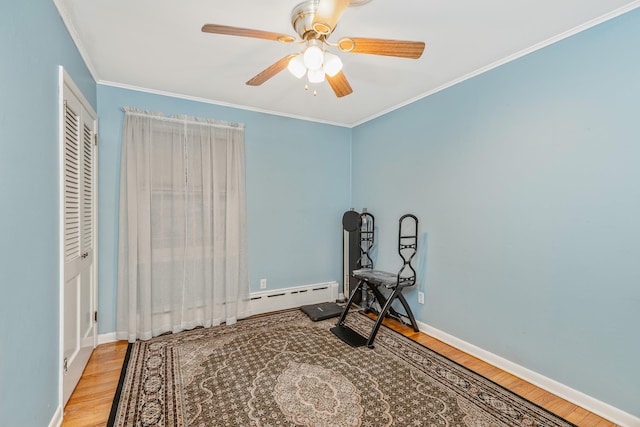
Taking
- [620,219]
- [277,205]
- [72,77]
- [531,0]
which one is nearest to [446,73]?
[531,0]

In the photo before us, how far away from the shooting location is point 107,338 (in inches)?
114

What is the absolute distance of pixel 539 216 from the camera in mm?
2248

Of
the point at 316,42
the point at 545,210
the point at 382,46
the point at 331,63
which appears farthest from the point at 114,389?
the point at 545,210

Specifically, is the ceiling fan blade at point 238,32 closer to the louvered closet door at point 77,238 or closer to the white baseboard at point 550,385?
the louvered closet door at point 77,238

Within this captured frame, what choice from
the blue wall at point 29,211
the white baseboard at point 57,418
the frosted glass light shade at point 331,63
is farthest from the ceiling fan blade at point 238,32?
the white baseboard at point 57,418

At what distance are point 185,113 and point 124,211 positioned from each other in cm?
118

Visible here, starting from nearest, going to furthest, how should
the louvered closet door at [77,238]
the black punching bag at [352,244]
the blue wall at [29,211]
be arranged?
the blue wall at [29,211], the louvered closet door at [77,238], the black punching bag at [352,244]

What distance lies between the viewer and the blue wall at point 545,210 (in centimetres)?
186

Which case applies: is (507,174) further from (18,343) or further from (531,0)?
(18,343)

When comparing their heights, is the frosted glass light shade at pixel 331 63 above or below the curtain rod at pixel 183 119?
below

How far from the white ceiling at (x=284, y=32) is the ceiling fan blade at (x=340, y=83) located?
11.3 inches

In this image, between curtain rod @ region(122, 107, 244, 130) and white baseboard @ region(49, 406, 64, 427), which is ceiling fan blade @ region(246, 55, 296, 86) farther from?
white baseboard @ region(49, 406, 64, 427)

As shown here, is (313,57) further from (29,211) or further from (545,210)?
(545,210)

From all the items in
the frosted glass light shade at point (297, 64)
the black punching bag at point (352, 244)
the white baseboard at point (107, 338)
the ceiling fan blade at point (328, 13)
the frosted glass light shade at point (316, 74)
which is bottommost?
the white baseboard at point (107, 338)
